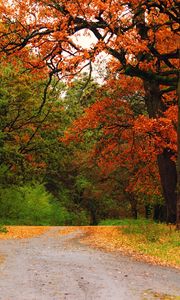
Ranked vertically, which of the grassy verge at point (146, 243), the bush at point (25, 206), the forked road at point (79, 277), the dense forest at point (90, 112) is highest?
the dense forest at point (90, 112)

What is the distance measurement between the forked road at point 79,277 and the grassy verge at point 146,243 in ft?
2.70

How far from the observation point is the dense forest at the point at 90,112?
17.5 m

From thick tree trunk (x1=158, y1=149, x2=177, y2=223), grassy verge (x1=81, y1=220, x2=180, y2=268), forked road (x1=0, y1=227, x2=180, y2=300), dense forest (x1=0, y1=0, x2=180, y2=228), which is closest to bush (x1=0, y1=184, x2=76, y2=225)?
dense forest (x1=0, y1=0, x2=180, y2=228)

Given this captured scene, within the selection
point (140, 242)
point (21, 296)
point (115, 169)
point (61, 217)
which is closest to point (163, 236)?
point (140, 242)

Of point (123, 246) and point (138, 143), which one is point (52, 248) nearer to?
point (123, 246)

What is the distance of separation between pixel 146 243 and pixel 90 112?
1039 cm

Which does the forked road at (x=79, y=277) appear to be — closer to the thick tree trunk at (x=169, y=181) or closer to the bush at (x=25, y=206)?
the thick tree trunk at (x=169, y=181)

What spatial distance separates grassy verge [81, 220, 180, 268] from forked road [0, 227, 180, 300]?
2.70ft

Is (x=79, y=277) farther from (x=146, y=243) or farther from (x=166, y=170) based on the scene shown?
(x=166, y=170)

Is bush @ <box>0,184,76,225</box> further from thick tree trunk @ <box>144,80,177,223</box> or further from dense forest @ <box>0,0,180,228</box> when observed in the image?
thick tree trunk @ <box>144,80,177,223</box>

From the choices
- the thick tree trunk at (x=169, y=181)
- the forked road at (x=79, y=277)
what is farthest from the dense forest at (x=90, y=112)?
the forked road at (x=79, y=277)

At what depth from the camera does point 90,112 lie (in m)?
24.2

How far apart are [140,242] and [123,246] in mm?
685

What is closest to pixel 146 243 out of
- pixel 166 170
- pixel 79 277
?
pixel 79 277
